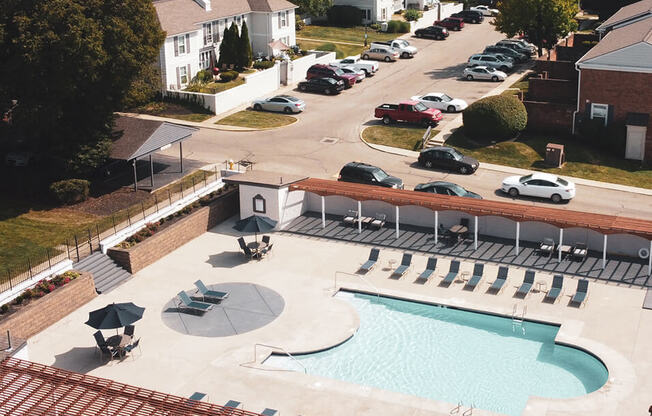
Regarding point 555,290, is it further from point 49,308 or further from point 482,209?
point 49,308

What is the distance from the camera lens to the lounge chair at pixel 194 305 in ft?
115

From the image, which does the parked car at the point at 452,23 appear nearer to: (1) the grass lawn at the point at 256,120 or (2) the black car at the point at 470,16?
(2) the black car at the point at 470,16

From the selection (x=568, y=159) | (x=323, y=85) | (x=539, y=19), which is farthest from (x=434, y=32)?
(x=568, y=159)

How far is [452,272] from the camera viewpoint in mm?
38250

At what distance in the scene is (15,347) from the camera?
95.4 feet

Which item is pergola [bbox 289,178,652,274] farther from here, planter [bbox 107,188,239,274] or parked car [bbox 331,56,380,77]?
parked car [bbox 331,56,380,77]

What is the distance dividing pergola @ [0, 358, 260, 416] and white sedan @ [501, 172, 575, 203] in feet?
94.1

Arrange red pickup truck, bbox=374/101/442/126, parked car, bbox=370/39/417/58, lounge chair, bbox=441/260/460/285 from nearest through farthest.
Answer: lounge chair, bbox=441/260/460/285 < red pickup truck, bbox=374/101/442/126 < parked car, bbox=370/39/417/58

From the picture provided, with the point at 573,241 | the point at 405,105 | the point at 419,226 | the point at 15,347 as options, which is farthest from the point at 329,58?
the point at 15,347

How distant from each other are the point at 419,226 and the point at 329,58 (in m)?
36.5

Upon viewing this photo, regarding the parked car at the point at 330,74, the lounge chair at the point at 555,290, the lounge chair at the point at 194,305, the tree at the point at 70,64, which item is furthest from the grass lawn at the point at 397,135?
the lounge chair at the point at 194,305

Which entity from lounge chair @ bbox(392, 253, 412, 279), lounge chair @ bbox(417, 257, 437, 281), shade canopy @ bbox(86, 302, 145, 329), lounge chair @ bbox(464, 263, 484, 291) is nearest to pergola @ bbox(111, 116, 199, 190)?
shade canopy @ bbox(86, 302, 145, 329)

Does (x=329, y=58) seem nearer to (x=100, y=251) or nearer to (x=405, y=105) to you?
(x=405, y=105)

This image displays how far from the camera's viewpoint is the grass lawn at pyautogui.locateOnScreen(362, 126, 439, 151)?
5756cm
